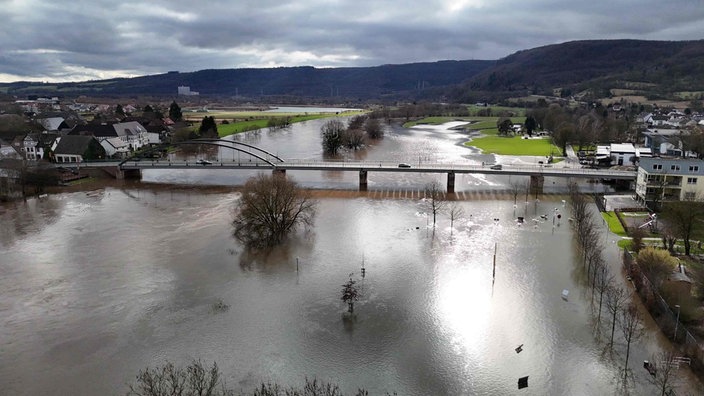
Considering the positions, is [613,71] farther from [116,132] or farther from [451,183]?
[116,132]

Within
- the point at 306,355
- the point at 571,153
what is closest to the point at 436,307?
the point at 306,355

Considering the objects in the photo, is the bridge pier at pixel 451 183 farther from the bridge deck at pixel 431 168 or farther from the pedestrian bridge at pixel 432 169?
the bridge deck at pixel 431 168

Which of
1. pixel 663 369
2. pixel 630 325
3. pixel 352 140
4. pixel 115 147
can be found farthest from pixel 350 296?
pixel 352 140

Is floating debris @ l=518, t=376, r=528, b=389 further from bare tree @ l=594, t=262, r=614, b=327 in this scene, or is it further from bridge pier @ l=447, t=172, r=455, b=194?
bridge pier @ l=447, t=172, r=455, b=194

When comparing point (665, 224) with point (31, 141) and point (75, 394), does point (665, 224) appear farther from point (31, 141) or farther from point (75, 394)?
point (31, 141)

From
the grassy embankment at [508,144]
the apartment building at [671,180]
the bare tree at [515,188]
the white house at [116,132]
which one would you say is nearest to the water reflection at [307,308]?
the bare tree at [515,188]

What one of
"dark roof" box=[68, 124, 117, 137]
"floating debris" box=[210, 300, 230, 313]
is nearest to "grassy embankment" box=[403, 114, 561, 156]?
"dark roof" box=[68, 124, 117, 137]
